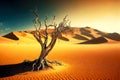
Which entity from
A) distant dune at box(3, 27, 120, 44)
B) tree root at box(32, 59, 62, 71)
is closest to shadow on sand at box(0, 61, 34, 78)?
tree root at box(32, 59, 62, 71)

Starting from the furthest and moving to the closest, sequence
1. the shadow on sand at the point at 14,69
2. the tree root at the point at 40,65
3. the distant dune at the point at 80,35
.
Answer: the distant dune at the point at 80,35, the tree root at the point at 40,65, the shadow on sand at the point at 14,69

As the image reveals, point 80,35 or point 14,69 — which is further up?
point 14,69

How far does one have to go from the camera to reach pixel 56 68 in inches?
591

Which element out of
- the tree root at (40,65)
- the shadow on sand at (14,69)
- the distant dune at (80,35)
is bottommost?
the distant dune at (80,35)

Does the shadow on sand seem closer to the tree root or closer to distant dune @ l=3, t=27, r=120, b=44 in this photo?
the tree root

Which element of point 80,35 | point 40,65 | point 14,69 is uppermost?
point 40,65

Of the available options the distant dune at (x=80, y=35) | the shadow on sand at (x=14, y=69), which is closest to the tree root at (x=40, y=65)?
the shadow on sand at (x=14, y=69)

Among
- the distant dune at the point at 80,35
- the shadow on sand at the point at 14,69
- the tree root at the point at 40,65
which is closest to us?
the shadow on sand at the point at 14,69

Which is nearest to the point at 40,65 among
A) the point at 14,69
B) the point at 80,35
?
the point at 14,69

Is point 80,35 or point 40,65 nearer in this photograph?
point 40,65

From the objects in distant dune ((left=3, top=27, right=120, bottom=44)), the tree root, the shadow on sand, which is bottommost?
distant dune ((left=3, top=27, right=120, bottom=44))

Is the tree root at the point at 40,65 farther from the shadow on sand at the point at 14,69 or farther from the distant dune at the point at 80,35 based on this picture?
the distant dune at the point at 80,35

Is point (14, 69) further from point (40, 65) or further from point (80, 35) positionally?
point (80, 35)

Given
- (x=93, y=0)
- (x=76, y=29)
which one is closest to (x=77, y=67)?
(x=93, y=0)
